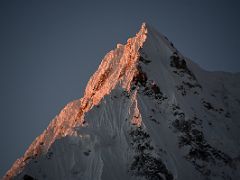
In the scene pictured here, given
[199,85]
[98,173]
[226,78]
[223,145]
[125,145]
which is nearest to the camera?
[98,173]

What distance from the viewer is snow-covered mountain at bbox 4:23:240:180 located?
80250 mm

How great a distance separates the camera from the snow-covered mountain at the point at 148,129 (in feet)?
263

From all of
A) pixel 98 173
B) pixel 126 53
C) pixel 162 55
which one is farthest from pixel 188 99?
pixel 98 173

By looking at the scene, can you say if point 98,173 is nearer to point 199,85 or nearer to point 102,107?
point 102,107

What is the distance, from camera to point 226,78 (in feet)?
410

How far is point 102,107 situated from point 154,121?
504 inches

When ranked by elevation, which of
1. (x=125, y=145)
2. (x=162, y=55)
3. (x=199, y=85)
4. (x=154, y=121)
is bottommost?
(x=125, y=145)

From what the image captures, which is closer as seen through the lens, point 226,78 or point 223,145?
point 223,145

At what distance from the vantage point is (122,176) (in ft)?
257

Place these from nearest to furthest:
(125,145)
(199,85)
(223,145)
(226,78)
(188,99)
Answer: (125,145)
(223,145)
(188,99)
(199,85)
(226,78)

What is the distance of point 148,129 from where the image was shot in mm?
85062

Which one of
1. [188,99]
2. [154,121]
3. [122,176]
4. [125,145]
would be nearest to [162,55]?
[188,99]

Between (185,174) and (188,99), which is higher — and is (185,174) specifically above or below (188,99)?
below

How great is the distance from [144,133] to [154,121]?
216 inches
